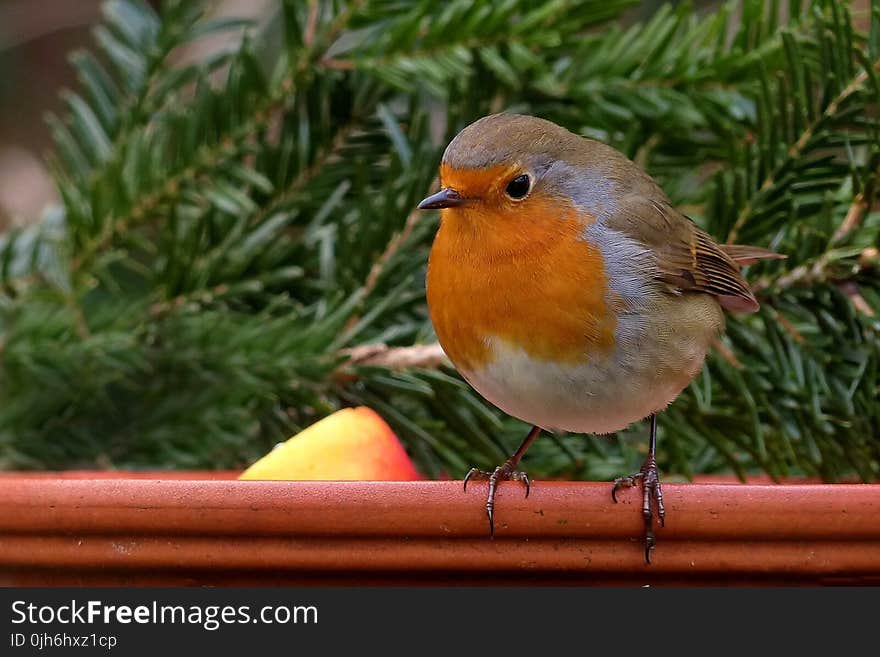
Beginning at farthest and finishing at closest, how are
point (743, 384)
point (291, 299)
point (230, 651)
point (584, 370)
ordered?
point (291, 299), point (743, 384), point (584, 370), point (230, 651)

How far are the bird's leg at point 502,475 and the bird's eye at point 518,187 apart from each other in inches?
12.4

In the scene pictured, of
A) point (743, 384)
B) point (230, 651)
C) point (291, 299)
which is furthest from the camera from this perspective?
point (291, 299)

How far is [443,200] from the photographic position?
4.52ft

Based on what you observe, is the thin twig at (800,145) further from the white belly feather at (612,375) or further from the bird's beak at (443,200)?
the bird's beak at (443,200)

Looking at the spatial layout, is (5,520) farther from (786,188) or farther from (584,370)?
(786,188)

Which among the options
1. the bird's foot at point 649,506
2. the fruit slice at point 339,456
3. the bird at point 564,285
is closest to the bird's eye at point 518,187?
the bird at point 564,285

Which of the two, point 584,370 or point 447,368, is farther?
point 447,368

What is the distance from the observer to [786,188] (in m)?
1.41

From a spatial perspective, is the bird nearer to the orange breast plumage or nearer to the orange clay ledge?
the orange breast plumage

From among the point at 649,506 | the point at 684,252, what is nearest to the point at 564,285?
the point at 684,252

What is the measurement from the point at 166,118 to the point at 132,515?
0.93 meters

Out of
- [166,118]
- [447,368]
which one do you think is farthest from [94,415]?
[447,368]

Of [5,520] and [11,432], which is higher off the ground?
[11,432]

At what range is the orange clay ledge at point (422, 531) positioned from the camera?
913 millimetres
